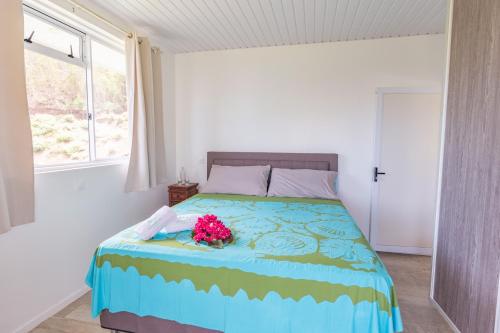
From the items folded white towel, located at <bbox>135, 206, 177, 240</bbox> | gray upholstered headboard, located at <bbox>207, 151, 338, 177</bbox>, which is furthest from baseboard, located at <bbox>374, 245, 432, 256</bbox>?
folded white towel, located at <bbox>135, 206, 177, 240</bbox>

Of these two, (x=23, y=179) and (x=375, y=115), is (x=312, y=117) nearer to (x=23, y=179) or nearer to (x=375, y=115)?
(x=375, y=115)

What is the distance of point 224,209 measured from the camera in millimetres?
2438

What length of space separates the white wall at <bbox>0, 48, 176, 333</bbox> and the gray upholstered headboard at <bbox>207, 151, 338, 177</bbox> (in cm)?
120

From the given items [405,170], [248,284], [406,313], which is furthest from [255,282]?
[405,170]

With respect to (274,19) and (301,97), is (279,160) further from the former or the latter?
(274,19)

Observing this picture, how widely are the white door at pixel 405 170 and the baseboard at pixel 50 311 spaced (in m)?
3.15

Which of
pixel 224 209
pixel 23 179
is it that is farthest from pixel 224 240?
pixel 23 179

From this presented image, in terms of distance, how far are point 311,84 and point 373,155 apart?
3.79ft

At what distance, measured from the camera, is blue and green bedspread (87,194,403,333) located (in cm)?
129

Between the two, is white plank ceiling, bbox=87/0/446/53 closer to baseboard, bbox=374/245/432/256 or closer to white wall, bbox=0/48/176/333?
white wall, bbox=0/48/176/333

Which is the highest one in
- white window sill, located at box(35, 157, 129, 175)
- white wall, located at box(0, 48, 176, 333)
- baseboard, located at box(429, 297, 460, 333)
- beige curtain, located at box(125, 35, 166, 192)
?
beige curtain, located at box(125, 35, 166, 192)

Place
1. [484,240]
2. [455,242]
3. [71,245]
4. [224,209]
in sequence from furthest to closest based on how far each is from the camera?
[224,209] → [71,245] → [455,242] → [484,240]

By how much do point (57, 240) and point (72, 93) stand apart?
49.2 inches

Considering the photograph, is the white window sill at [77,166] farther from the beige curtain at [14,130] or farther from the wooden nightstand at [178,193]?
the wooden nightstand at [178,193]
